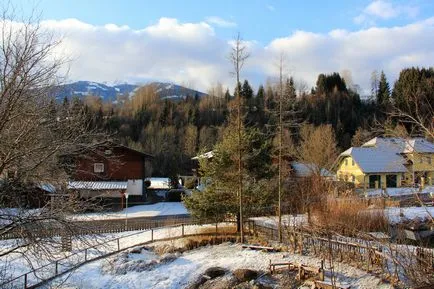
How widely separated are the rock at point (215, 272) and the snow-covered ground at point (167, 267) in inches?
18.3

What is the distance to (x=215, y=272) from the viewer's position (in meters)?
20.2

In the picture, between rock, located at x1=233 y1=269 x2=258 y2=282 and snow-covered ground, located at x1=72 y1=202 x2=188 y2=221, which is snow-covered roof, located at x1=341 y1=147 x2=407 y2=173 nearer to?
snow-covered ground, located at x1=72 y1=202 x2=188 y2=221

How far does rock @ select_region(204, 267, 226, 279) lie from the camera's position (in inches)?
790

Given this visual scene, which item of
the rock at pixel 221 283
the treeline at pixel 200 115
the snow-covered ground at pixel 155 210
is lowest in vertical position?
the rock at pixel 221 283

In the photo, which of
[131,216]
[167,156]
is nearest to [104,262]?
[131,216]

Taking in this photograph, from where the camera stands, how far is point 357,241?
19844mm

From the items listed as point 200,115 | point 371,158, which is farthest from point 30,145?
point 200,115

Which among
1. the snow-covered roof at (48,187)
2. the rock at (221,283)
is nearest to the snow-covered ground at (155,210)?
the rock at (221,283)

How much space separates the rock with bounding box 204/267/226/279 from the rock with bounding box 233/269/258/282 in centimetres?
70

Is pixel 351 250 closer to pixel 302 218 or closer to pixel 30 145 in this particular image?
pixel 302 218

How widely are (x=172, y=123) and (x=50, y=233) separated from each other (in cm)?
8543

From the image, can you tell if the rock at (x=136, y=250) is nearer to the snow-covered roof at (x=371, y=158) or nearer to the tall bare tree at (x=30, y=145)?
the tall bare tree at (x=30, y=145)

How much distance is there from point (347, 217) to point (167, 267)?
29.3 feet

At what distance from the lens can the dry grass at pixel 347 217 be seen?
22.4m
